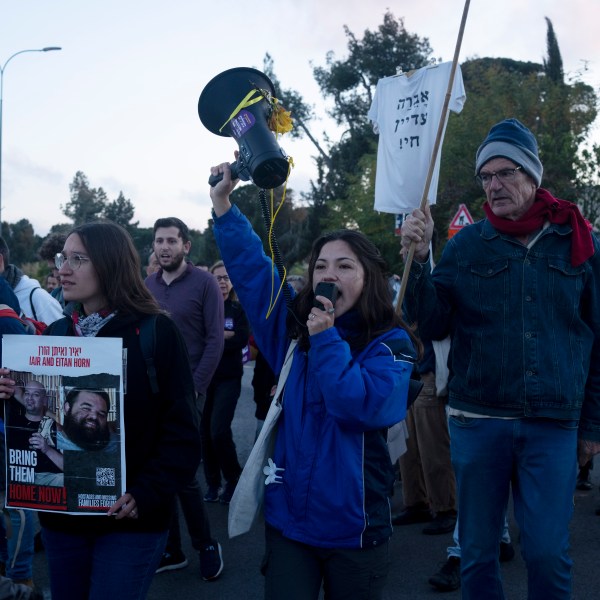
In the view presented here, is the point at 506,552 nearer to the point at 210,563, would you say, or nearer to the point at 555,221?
the point at 210,563

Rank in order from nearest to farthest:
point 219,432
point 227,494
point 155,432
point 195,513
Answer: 1. point 155,432
2. point 195,513
3. point 219,432
4. point 227,494

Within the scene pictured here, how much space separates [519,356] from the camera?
9.52 feet

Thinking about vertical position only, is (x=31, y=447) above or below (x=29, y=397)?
below

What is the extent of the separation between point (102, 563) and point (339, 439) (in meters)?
0.92

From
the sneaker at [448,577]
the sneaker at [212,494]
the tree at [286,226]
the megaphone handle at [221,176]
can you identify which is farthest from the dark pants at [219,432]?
the tree at [286,226]

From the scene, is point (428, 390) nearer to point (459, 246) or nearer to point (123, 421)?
point (459, 246)

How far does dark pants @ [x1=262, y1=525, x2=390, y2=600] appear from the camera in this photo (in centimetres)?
237

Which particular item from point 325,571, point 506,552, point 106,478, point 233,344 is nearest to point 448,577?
point 506,552

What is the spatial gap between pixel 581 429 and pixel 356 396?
1.21 m

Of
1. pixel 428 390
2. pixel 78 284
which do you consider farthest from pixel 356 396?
pixel 428 390

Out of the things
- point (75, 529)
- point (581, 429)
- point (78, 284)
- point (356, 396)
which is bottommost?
point (75, 529)

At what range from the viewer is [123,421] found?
249 centimetres

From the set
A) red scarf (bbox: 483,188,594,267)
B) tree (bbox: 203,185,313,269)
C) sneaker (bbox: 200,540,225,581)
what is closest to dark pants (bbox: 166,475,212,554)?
sneaker (bbox: 200,540,225,581)

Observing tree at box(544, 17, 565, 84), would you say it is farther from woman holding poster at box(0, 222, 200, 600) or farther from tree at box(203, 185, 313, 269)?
woman holding poster at box(0, 222, 200, 600)
